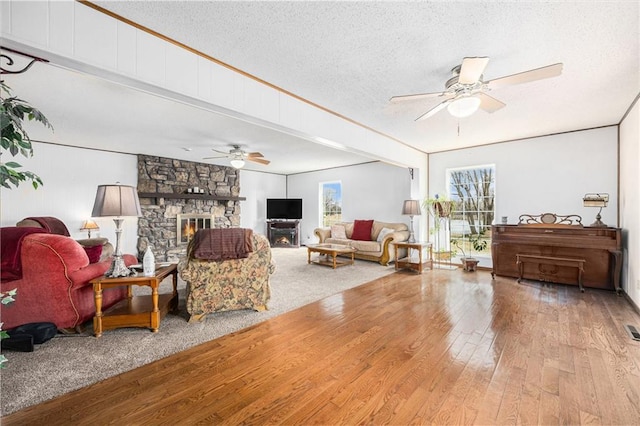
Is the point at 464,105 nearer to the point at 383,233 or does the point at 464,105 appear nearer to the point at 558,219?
the point at 558,219

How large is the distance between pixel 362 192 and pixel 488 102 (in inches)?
199

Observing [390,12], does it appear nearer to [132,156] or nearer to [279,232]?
[132,156]

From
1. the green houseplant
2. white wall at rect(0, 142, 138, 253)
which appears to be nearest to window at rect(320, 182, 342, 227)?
white wall at rect(0, 142, 138, 253)

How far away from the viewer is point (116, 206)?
8.64 feet

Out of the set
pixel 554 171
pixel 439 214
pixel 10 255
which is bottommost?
pixel 10 255

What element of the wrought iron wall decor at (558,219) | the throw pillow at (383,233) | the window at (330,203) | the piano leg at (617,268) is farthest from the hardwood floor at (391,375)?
the window at (330,203)

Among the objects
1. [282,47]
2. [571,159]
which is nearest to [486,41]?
[282,47]

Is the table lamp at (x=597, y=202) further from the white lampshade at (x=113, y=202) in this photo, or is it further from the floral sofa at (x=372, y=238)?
the white lampshade at (x=113, y=202)

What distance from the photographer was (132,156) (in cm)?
629

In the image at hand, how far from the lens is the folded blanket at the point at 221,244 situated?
9.54 feet

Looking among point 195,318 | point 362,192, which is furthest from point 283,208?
point 195,318

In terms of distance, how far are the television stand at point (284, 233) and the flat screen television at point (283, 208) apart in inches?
6.9

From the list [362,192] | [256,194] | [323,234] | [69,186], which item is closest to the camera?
[69,186]

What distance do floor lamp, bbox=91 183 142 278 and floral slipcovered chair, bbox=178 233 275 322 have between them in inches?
21.3
